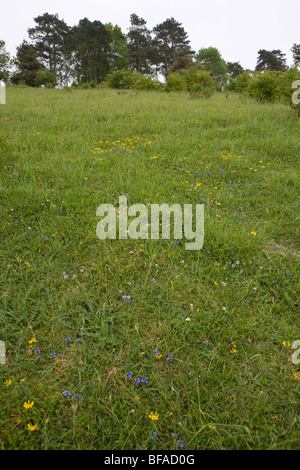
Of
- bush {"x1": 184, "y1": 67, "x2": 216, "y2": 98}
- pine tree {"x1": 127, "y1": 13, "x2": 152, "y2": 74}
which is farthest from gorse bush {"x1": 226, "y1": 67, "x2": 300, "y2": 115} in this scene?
pine tree {"x1": 127, "y1": 13, "x2": 152, "y2": 74}

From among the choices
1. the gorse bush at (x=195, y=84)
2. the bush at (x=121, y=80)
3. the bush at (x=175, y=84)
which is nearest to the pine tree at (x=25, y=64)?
the bush at (x=121, y=80)

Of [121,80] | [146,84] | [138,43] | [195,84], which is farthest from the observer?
[138,43]

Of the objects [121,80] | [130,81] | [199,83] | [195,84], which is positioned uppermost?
[121,80]

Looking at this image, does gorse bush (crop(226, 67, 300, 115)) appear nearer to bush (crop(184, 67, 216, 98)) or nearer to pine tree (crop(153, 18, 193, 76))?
bush (crop(184, 67, 216, 98))


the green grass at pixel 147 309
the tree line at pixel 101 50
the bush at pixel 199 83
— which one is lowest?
the green grass at pixel 147 309

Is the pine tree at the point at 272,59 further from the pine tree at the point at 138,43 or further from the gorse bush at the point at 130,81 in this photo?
the gorse bush at the point at 130,81

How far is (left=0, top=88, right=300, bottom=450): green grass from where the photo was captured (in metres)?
1.59

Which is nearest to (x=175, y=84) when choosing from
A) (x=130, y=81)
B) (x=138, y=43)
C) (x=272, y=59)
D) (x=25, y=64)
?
(x=130, y=81)

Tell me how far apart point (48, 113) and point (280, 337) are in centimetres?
831

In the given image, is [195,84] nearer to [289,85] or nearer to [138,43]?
[289,85]

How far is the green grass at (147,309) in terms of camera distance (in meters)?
1.59

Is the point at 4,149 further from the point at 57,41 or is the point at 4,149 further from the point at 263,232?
the point at 57,41

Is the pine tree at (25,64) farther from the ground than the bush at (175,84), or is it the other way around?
the pine tree at (25,64)

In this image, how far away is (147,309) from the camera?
226 cm
